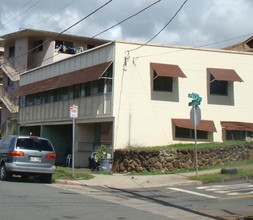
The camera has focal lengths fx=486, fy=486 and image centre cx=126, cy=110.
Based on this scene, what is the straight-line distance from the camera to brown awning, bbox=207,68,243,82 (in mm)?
26688

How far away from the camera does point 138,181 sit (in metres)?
20.0

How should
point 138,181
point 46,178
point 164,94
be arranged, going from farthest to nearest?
point 164,94
point 138,181
point 46,178

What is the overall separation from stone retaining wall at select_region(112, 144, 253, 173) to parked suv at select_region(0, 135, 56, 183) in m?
5.64

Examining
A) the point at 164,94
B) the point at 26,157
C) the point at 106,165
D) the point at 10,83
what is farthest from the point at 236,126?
the point at 10,83

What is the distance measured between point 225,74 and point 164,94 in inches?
143

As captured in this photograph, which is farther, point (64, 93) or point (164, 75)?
point (64, 93)

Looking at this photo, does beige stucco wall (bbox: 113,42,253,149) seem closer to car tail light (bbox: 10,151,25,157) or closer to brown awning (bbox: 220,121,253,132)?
brown awning (bbox: 220,121,253,132)

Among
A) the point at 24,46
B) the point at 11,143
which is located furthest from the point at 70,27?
the point at 24,46

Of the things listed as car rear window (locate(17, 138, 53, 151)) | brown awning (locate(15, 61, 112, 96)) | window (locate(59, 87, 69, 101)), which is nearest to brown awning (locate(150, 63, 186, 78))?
brown awning (locate(15, 61, 112, 96))

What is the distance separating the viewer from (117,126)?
25.2m

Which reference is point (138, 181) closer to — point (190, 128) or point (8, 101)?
point (190, 128)

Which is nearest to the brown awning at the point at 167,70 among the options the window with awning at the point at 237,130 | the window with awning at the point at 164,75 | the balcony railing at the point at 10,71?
the window with awning at the point at 164,75

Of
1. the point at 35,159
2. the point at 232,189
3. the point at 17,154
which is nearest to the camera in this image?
the point at 232,189

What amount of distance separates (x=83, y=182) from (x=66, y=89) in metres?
12.8
